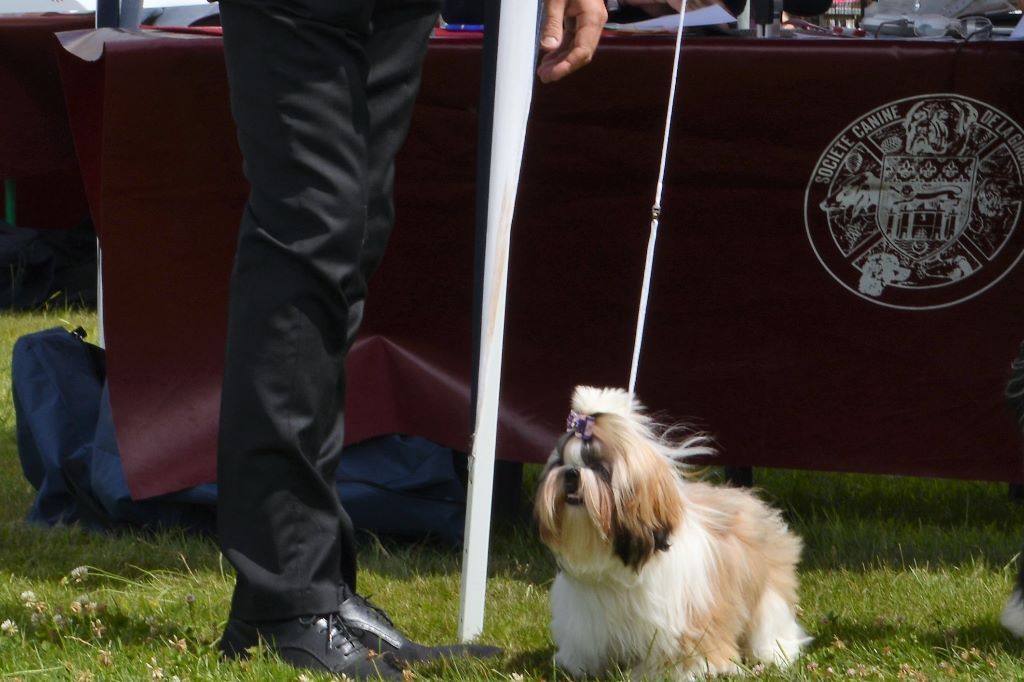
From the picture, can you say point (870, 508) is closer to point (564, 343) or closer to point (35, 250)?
point (564, 343)

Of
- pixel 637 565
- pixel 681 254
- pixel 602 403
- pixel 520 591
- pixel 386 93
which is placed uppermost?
pixel 386 93

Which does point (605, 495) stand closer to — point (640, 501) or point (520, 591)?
point (640, 501)

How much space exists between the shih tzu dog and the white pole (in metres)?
0.12

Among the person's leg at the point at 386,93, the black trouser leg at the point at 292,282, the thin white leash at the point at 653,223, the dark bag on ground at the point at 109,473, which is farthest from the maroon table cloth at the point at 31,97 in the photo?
the black trouser leg at the point at 292,282

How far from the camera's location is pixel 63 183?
6.77 meters

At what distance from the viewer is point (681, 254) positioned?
3.17 m

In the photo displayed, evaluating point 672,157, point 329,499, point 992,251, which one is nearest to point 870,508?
point 992,251

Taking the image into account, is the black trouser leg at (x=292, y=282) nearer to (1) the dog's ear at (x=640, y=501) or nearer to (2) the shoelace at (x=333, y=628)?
(2) the shoelace at (x=333, y=628)

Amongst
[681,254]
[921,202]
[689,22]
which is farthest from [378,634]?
[689,22]

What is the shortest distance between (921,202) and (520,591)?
4.06 ft

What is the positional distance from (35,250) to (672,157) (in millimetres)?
4682

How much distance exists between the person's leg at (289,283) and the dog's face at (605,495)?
39 centimetres

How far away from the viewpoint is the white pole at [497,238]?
85.5 inches

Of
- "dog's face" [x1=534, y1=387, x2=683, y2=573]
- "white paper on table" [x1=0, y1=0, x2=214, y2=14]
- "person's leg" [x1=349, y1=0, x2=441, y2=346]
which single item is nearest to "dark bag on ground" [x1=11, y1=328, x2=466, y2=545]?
"dog's face" [x1=534, y1=387, x2=683, y2=573]
